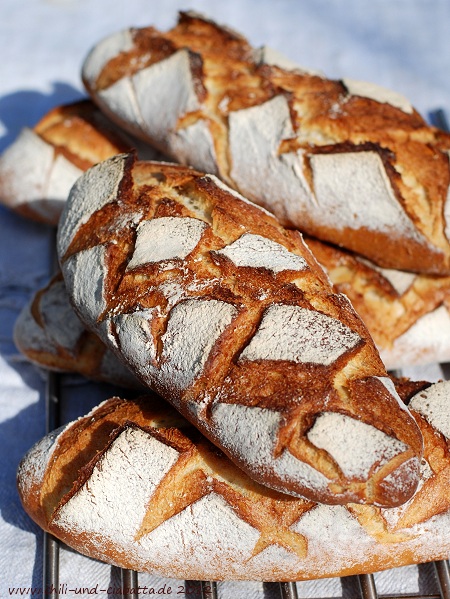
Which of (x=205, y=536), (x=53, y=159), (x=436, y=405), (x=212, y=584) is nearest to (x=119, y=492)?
(x=205, y=536)

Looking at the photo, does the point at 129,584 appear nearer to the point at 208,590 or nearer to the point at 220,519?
the point at 208,590

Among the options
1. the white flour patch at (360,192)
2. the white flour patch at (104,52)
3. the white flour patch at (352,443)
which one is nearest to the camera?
the white flour patch at (352,443)

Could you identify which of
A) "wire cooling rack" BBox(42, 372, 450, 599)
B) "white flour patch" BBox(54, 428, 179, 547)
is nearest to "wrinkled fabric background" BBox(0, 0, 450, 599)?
"wire cooling rack" BBox(42, 372, 450, 599)

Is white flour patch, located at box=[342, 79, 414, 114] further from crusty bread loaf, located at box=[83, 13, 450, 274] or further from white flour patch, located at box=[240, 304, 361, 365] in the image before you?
white flour patch, located at box=[240, 304, 361, 365]

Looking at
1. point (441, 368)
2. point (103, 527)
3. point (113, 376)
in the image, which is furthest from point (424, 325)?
point (103, 527)

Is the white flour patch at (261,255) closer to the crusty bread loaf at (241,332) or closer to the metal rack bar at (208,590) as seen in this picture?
the crusty bread loaf at (241,332)

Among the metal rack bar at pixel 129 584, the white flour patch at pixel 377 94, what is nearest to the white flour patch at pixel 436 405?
the metal rack bar at pixel 129 584

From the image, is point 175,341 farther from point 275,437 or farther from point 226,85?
point 226,85
